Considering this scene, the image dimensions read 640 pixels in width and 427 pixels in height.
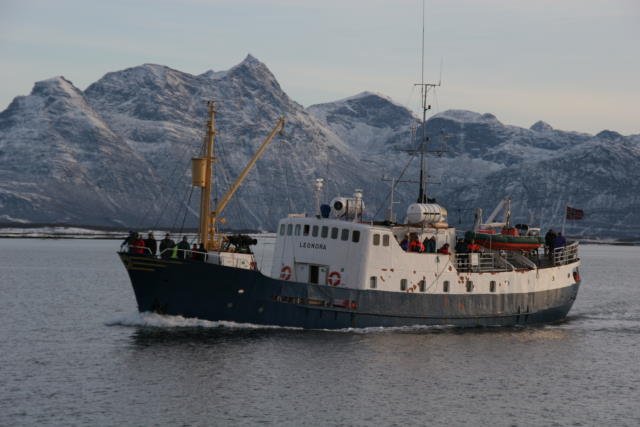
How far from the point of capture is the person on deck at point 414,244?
6009 cm

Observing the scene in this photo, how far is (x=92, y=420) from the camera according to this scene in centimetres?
3909

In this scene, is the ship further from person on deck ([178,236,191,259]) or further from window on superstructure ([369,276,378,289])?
person on deck ([178,236,191,259])

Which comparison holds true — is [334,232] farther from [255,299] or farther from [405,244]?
[255,299]

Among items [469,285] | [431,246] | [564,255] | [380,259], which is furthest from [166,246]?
[564,255]

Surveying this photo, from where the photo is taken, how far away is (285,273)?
59188 mm

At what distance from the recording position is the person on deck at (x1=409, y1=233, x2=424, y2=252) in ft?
197

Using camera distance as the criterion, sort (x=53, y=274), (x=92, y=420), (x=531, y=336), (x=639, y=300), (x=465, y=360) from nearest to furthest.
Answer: (x=92, y=420)
(x=465, y=360)
(x=531, y=336)
(x=639, y=300)
(x=53, y=274)

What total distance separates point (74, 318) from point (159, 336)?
15.1 metres

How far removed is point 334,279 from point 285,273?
3113 mm

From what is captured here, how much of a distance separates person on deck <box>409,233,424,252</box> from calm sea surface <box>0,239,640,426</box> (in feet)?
15.3

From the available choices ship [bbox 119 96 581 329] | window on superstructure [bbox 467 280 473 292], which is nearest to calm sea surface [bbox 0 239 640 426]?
ship [bbox 119 96 581 329]

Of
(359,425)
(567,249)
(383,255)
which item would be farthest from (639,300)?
(359,425)

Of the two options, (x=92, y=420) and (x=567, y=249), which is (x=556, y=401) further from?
(x=567, y=249)

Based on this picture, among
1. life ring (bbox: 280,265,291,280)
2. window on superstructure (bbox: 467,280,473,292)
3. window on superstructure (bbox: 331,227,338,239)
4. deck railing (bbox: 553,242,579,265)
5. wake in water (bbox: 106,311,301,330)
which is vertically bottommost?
wake in water (bbox: 106,311,301,330)
